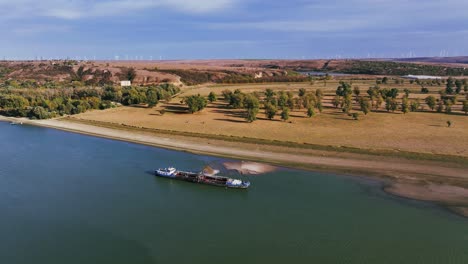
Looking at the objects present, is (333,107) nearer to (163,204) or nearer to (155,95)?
(155,95)

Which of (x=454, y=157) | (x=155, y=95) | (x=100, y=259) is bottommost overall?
(x=100, y=259)

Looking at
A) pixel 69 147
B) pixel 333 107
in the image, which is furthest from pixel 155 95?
pixel 333 107

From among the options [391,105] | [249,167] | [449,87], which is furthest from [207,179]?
[449,87]

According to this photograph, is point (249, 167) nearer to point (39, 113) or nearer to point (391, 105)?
point (391, 105)

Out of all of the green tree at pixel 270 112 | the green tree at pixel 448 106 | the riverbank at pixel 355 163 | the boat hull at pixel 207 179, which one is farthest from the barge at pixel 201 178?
the green tree at pixel 448 106

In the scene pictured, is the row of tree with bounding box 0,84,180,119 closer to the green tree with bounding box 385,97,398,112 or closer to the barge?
the barge

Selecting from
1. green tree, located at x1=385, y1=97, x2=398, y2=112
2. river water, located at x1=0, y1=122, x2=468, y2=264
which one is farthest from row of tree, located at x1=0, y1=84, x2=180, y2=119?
green tree, located at x1=385, y1=97, x2=398, y2=112
